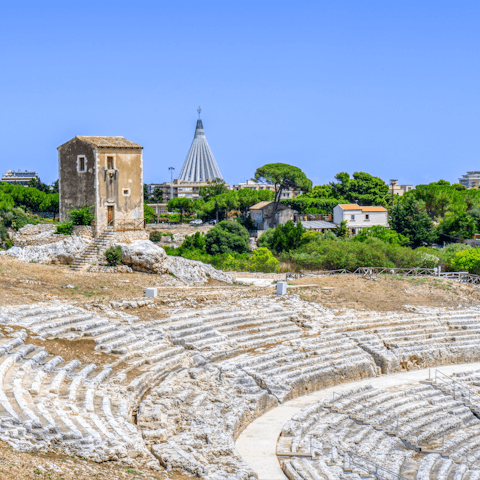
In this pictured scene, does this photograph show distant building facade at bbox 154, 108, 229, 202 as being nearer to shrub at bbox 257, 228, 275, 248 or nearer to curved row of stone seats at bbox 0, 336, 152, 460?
shrub at bbox 257, 228, 275, 248

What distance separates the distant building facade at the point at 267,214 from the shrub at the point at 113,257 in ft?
112

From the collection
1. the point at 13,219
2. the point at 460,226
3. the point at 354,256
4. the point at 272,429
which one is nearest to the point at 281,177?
the point at 460,226

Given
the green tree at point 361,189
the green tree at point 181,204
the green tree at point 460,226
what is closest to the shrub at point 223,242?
the green tree at point 460,226

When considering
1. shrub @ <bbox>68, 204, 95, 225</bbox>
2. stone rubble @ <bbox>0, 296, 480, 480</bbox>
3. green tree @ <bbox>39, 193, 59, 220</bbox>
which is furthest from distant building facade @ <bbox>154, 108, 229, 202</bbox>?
stone rubble @ <bbox>0, 296, 480, 480</bbox>

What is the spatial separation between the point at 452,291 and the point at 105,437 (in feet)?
66.7

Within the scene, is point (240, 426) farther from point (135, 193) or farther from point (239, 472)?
point (135, 193)

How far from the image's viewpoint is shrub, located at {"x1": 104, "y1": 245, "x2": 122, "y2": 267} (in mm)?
26703

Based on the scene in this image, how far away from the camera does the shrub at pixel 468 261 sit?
39.2 m

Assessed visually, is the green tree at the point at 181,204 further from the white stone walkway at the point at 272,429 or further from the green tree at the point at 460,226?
the white stone walkway at the point at 272,429

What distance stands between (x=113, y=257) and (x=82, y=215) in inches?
129

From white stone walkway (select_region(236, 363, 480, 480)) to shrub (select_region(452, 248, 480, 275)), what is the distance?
20.6 m

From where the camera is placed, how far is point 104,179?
29.0m

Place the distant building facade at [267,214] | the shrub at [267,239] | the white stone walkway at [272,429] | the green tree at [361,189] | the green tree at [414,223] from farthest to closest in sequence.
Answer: the green tree at [361,189] → the distant building facade at [267,214] → the green tree at [414,223] → the shrub at [267,239] → the white stone walkway at [272,429]

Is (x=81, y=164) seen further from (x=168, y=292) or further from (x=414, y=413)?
(x=414, y=413)
